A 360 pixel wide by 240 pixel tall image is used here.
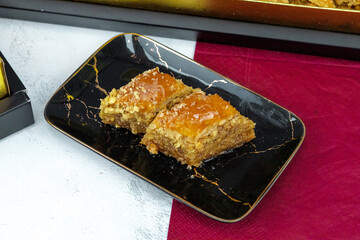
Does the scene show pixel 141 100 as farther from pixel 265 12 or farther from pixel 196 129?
pixel 265 12

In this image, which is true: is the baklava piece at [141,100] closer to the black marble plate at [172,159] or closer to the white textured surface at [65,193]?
the black marble plate at [172,159]

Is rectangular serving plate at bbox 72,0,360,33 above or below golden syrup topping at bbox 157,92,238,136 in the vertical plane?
above

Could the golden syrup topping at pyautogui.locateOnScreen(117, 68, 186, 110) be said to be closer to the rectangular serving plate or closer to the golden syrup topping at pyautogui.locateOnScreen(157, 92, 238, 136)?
the golden syrup topping at pyautogui.locateOnScreen(157, 92, 238, 136)

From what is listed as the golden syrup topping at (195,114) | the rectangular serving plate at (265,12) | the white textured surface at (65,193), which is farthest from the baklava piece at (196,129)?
the rectangular serving plate at (265,12)

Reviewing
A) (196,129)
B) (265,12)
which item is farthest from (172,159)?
(265,12)

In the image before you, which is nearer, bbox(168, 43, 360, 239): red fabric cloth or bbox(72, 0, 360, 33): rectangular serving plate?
bbox(168, 43, 360, 239): red fabric cloth

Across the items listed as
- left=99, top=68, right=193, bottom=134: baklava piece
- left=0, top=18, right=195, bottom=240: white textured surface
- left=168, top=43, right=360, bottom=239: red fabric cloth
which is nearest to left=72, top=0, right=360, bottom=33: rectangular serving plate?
left=168, top=43, right=360, bottom=239: red fabric cloth
